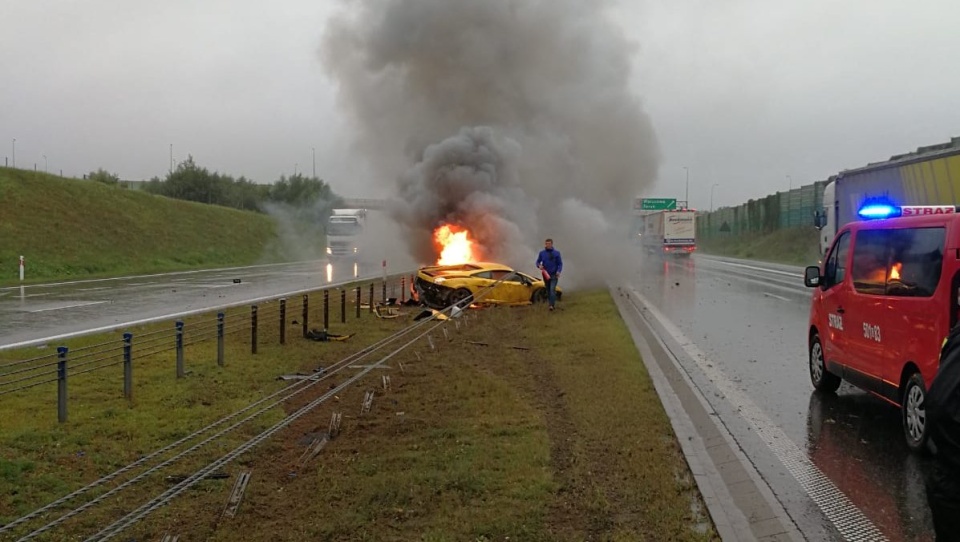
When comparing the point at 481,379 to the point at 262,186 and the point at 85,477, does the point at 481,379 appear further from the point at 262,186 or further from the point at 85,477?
the point at 262,186

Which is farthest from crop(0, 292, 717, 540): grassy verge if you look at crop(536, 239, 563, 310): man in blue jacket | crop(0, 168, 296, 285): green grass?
crop(0, 168, 296, 285): green grass

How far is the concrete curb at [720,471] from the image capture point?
14.0ft

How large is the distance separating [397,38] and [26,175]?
67.2ft

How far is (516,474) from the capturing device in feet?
16.9

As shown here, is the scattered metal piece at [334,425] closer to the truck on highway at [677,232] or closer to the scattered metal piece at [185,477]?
the scattered metal piece at [185,477]

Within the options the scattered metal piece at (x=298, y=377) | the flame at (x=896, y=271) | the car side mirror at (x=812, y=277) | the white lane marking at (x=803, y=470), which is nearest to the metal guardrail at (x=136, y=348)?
the scattered metal piece at (x=298, y=377)

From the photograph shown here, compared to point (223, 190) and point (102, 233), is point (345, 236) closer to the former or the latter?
point (102, 233)

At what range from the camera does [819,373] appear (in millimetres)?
8109

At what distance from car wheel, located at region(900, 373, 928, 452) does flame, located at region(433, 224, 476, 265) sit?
17.0 meters

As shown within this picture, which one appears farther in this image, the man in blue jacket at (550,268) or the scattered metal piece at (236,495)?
the man in blue jacket at (550,268)

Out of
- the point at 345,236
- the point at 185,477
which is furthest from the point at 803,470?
the point at 345,236

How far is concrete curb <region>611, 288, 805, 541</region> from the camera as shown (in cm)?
427

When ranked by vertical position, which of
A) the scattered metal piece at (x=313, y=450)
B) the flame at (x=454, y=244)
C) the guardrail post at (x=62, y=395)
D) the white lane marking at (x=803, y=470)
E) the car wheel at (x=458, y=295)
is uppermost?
the flame at (x=454, y=244)

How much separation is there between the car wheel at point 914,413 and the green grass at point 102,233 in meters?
25.0
